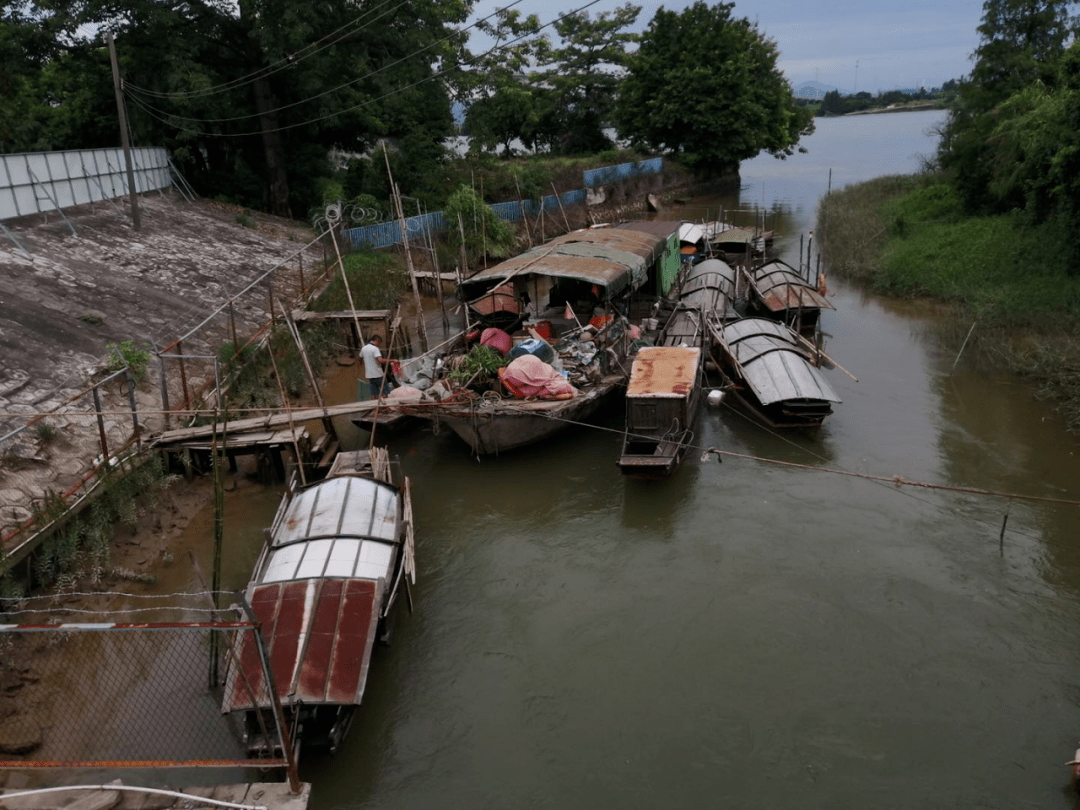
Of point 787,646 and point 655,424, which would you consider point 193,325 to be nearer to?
point 655,424

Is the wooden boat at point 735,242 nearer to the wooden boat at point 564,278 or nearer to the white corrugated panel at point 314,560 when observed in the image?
the wooden boat at point 564,278

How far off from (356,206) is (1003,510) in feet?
81.1

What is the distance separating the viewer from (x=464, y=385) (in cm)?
1449

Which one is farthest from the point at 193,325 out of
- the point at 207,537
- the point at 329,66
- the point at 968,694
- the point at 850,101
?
the point at 850,101

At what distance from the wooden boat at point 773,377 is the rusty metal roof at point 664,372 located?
4.59ft

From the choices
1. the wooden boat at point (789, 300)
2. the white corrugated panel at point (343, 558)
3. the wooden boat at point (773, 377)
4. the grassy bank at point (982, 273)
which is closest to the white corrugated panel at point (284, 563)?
the white corrugated panel at point (343, 558)

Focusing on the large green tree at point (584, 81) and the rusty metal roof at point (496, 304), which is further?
the large green tree at point (584, 81)

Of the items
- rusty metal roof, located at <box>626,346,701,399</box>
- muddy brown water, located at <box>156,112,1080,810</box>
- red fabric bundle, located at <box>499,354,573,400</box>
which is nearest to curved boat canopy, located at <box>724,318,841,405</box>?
muddy brown water, located at <box>156,112,1080,810</box>

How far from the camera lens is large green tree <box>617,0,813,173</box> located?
45000 mm

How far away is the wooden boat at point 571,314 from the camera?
45.3 ft

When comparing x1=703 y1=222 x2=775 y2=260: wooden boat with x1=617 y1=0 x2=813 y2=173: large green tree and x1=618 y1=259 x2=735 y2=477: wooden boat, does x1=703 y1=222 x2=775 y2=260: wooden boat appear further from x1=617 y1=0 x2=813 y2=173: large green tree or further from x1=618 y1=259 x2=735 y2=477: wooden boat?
x1=617 y1=0 x2=813 y2=173: large green tree

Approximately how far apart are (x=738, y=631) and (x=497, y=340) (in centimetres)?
838

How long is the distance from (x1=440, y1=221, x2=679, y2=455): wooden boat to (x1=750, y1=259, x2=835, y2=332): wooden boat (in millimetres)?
3328

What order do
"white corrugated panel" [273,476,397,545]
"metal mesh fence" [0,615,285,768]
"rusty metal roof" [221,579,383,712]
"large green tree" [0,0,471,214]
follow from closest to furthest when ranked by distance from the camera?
"rusty metal roof" [221,579,383,712] → "metal mesh fence" [0,615,285,768] → "white corrugated panel" [273,476,397,545] → "large green tree" [0,0,471,214]
